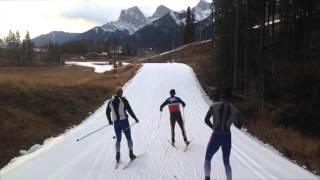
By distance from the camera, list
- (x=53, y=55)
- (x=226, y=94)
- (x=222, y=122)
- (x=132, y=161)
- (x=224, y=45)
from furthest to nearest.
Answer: (x=53, y=55) → (x=224, y=45) → (x=132, y=161) → (x=222, y=122) → (x=226, y=94)

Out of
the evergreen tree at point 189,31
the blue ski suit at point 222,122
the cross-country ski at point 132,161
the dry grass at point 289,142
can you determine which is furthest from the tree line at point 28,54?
the blue ski suit at point 222,122

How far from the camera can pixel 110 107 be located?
548 inches

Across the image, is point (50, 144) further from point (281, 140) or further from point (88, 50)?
point (88, 50)

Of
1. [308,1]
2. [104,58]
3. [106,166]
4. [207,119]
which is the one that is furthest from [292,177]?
[104,58]

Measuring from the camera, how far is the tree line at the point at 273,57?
90.7 ft

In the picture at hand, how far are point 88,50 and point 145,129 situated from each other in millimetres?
166376

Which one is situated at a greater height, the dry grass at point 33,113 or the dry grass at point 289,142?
the dry grass at point 33,113

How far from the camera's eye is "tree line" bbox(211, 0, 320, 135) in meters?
27.7

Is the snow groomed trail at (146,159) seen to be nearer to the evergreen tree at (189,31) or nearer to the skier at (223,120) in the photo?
the skier at (223,120)

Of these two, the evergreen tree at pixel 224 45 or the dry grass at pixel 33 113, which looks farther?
the evergreen tree at pixel 224 45

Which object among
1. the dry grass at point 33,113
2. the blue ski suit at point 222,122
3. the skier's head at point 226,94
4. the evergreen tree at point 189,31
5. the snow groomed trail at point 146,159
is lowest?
the snow groomed trail at point 146,159

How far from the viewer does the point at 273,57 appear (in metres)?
39.7

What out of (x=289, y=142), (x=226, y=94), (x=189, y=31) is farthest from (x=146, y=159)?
(x=189, y=31)

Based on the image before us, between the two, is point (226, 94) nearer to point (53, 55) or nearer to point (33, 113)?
point (33, 113)
